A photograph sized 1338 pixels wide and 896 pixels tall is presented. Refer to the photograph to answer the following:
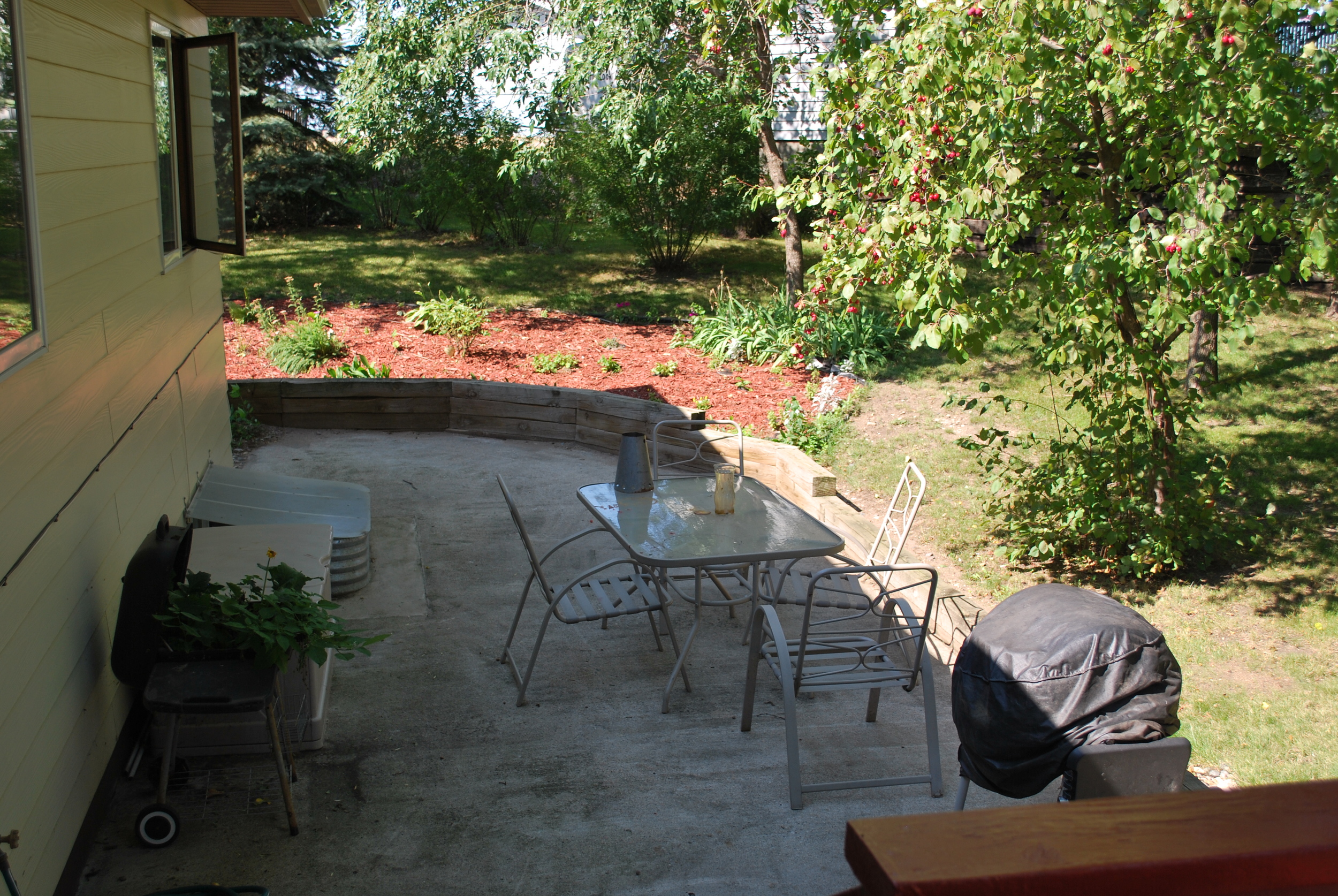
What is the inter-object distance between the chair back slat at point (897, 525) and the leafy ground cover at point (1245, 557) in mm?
177

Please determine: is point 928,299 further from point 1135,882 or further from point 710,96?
point 710,96

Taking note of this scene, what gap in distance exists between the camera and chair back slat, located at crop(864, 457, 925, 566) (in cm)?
428

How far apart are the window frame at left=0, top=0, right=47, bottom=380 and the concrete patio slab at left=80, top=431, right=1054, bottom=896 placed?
1484mm

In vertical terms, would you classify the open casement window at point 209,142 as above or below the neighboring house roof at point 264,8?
below

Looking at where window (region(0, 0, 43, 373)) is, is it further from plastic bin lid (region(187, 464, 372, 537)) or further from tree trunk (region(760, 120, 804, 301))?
tree trunk (region(760, 120, 804, 301))

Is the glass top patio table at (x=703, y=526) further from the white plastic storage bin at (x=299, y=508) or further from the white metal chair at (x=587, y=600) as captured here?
the white plastic storage bin at (x=299, y=508)

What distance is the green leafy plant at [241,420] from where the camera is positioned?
741 centimetres

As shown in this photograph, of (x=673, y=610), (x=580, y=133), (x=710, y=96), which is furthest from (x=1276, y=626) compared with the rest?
(x=580, y=133)

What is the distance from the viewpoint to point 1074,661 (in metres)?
2.23

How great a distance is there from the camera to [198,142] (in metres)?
5.37

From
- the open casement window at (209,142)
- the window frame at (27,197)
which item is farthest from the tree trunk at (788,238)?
the window frame at (27,197)

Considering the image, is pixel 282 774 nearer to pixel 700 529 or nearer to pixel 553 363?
pixel 700 529

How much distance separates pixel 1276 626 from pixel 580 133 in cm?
927

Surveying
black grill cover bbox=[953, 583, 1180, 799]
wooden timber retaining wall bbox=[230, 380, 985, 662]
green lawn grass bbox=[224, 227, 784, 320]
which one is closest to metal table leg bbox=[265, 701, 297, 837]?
black grill cover bbox=[953, 583, 1180, 799]
